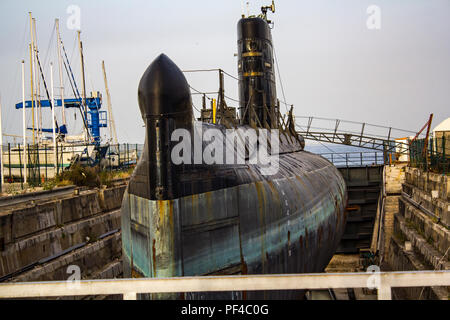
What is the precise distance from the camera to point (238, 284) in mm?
2680

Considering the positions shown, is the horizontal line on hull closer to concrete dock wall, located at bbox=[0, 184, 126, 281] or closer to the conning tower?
concrete dock wall, located at bbox=[0, 184, 126, 281]

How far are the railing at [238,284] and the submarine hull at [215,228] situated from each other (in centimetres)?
199

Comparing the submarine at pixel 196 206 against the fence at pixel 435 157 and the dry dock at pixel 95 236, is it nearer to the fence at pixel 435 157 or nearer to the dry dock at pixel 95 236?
the dry dock at pixel 95 236

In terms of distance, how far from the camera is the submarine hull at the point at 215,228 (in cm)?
474

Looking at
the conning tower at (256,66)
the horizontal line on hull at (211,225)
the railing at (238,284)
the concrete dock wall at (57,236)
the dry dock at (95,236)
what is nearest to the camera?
the railing at (238,284)

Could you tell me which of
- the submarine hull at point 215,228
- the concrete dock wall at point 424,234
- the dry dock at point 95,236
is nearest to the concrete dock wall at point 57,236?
the dry dock at point 95,236

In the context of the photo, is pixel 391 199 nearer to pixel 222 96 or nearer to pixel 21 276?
pixel 222 96

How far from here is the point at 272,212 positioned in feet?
20.5

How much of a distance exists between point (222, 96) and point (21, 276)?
6.70 metres

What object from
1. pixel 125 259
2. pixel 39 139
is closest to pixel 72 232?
pixel 125 259

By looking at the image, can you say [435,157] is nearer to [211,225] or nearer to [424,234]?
[424,234]

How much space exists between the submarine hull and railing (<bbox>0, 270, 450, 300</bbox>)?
199 centimetres

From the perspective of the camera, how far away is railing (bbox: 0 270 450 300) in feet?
8.56
